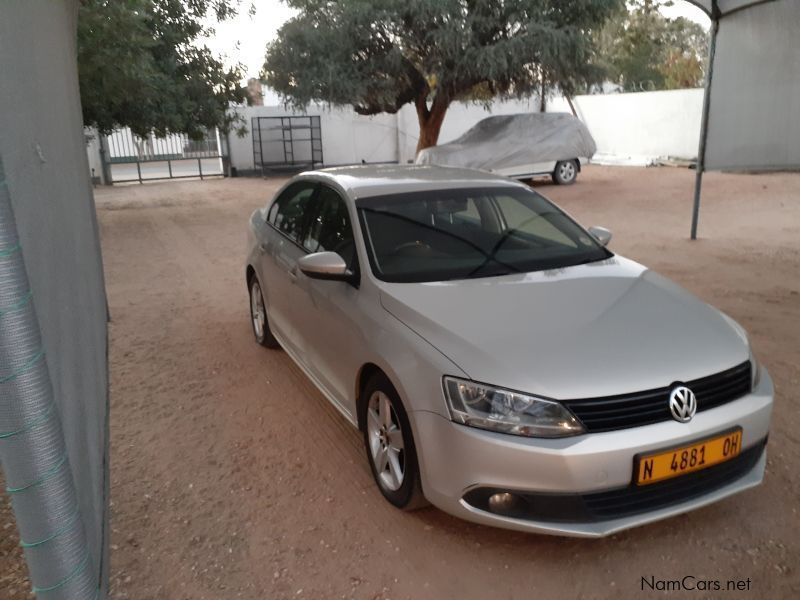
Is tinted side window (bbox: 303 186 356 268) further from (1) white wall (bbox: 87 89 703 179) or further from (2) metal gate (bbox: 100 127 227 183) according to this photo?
(1) white wall (bbox: 87 89 703 179)

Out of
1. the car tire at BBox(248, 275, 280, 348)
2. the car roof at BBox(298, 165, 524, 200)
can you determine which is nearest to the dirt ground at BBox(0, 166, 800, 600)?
the car tire at BBox(248, 275, 280, 348)

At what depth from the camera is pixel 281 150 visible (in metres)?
24.5

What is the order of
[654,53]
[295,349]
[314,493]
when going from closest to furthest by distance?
[314,493]
[295,349]
[654,53]

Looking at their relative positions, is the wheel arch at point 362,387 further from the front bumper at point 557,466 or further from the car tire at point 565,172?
the car tire at point 565,172

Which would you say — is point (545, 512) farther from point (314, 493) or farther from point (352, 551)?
point (314, 493)

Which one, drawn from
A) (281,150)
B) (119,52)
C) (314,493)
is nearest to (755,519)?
(314,493)

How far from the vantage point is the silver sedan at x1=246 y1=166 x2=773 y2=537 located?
2.58 m

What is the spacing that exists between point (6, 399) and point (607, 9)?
15.4 m

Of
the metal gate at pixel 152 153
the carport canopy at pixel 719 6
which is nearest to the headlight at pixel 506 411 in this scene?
the carport canopy at pixel 719 6

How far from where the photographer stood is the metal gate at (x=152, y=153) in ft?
73.2

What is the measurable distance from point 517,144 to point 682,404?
48.6ft

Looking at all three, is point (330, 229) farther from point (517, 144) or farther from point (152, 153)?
point (152, 153)

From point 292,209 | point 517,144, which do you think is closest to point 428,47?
point 517,144

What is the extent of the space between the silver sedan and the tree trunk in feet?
42.3
